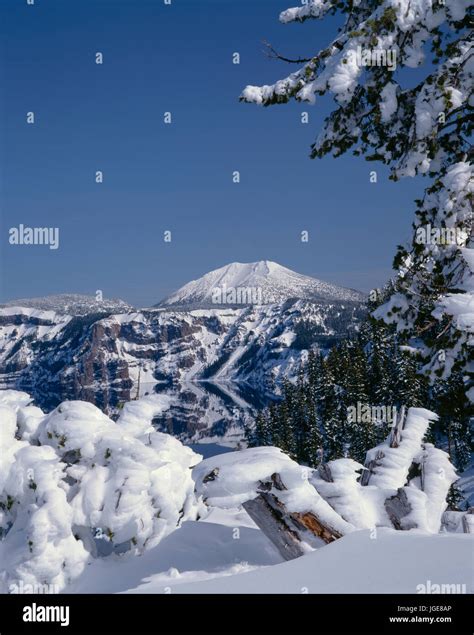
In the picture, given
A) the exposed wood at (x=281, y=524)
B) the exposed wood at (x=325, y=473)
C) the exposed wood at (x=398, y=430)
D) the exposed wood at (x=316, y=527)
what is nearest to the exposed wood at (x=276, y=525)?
the exposed wood at (x=281, y=524)

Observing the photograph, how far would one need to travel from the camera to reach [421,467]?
11.2 m

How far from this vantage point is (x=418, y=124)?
7750mm

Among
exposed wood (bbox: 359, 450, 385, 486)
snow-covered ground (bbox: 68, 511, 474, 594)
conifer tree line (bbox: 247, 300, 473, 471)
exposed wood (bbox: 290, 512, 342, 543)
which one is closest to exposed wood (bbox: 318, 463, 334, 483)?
exposed wood (bbox: 359, 450, 385, 486)

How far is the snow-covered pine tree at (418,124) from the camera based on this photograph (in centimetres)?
723

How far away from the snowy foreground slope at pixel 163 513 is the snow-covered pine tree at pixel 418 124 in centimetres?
274

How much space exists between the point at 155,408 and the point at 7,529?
3130 mm

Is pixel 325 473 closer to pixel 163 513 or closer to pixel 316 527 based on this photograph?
pixel 316 527

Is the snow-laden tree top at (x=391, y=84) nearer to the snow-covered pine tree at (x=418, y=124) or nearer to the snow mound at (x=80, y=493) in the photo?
the snow-covered pine tree at (x=418, y=124)

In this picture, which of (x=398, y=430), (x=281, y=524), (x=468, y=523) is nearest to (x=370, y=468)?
(x=398, y=430)

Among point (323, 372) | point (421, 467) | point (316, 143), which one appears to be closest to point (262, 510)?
point (421, 467)

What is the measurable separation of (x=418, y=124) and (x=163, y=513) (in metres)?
7.13

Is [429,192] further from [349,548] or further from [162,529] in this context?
[162,529]

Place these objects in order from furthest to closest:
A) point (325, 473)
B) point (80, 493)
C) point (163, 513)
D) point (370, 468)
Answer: point (370, 468) < point (325, 473) < point (163, 513) < point (80, 493)

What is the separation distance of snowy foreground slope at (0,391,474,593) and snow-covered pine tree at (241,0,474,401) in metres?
2.74
